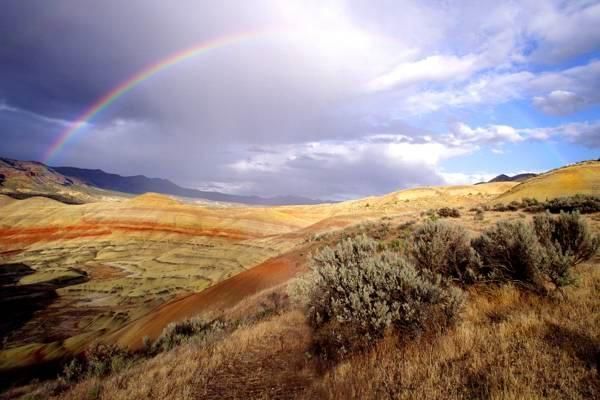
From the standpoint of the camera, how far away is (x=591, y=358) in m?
3.99

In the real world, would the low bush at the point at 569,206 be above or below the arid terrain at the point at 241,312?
above

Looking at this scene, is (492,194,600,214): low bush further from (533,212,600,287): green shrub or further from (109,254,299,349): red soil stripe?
(109,254,299,349): red soil stripe

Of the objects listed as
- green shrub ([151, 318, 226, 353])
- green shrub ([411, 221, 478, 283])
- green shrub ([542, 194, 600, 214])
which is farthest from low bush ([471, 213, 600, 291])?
green shrub ([542, 194, 600, 214])

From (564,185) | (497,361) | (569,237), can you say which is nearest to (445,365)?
(497,361)

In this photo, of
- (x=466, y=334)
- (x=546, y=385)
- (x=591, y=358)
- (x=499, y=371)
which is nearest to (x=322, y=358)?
(x=466, y=334)

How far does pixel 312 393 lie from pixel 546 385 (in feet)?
9.26

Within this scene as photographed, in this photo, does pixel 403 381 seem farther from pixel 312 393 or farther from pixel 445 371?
pixel 312 393

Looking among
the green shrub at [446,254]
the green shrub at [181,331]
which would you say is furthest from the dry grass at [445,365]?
the green shrub at [181,331]

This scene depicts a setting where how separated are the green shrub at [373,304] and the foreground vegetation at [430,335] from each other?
2 centimetres

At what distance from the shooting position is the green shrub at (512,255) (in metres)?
6.99

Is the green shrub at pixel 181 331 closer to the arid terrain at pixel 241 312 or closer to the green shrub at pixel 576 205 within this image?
the arid terrain at pixel 241 312

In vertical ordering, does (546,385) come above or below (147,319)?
above

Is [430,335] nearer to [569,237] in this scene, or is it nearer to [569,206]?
[569,237]

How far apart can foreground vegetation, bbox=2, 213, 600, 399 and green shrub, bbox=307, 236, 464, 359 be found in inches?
0.9
